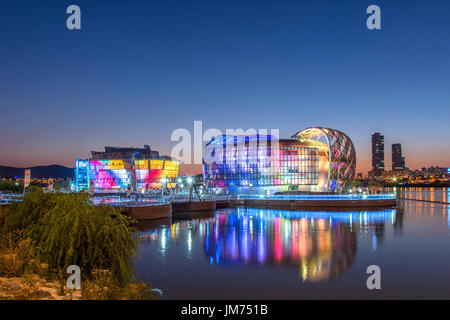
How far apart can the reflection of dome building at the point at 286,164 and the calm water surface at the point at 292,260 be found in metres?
48.6

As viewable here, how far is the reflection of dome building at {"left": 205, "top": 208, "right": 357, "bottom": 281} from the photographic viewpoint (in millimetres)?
17906

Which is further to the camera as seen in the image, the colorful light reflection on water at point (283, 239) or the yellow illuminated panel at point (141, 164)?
the yellow illuminated panel at point (141, 164)

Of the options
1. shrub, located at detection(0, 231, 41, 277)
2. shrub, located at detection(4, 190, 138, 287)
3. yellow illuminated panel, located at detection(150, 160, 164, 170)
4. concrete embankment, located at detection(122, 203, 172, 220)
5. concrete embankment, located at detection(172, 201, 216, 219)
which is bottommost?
concrete embankment, located at detection(172, 201, 216, 219)

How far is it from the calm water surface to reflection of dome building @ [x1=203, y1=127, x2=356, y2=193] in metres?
48.6

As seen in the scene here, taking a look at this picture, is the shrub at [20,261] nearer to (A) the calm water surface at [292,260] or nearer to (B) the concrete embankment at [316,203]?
(A) the calm water surface at [292,260]

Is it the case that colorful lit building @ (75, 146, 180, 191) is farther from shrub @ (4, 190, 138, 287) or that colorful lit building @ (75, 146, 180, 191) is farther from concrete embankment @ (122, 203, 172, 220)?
shrub @ (4, 190, 138, 287)

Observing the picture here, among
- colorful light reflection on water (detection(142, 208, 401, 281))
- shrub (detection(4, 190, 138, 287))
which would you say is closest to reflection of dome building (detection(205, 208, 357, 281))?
colorful light reflection on water (detection(142, 208, 401, 281))

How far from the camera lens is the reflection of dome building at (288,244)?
1791 centimetres

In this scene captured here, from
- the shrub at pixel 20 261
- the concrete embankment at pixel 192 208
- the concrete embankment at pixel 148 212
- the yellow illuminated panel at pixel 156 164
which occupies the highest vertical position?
the yellow illuminated panel at pixel 156 164

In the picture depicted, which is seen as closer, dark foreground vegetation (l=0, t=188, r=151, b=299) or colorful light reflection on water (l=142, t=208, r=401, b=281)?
dark foreground vegetation (l=0, t=188, r=151, b=299)

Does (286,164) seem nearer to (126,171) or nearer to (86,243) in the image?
(126,171)

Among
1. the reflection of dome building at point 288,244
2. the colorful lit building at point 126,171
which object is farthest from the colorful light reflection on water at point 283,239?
the colorful lit building at point 126,171

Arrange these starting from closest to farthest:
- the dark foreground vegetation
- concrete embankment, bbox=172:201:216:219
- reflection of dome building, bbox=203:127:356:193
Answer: the dark foreground vegetation
concrete embankment, bbox=172:201:216:219
reflection of dome building, bbox=203:127:356:193

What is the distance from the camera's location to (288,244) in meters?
23.3
